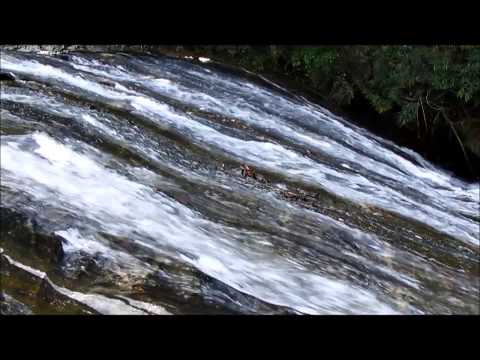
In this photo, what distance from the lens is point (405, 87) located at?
7832 mm

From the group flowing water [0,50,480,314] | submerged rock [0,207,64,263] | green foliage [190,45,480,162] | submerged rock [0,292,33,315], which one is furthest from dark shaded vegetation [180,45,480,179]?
submerged rock [0,292,33,315]

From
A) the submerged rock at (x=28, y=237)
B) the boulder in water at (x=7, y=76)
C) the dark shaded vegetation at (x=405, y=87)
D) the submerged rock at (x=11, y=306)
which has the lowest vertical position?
the submerged rock at (x=11, y=306)

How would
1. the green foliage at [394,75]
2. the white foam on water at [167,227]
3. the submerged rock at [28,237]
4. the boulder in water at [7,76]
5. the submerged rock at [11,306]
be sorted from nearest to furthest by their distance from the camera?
1. the submerged rock at [11,306]
2. the submerged rock at [28,237]
3. the white foam on water at [167,227]
4. the boulder in water at [7,76]
5. the green foliage at [394,75]

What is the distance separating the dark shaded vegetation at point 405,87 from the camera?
23.7 ft

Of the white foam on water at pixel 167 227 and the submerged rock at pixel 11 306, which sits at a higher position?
the white foam on water at pixel 167 227

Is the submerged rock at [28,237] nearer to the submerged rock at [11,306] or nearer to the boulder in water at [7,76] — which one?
the submerged rock at [11,306]

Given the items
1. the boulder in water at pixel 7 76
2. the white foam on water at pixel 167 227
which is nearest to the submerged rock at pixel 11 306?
the white foam on water at pixel 167 227

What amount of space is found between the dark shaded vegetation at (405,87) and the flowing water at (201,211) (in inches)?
56.2

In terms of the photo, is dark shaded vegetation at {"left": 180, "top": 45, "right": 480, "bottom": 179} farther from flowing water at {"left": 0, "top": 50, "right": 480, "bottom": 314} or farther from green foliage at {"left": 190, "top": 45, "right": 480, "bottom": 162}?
flowing water at {"left": 0, "top": 50, "right": 480, "bottom": 314}

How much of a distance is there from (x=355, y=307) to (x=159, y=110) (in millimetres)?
3088

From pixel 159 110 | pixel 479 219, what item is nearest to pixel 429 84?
pixel 479 219

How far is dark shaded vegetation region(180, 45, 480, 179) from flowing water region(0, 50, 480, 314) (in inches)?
56.2

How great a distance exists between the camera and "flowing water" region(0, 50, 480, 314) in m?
2.63

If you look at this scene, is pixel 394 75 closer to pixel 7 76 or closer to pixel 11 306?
pixel 7 76
